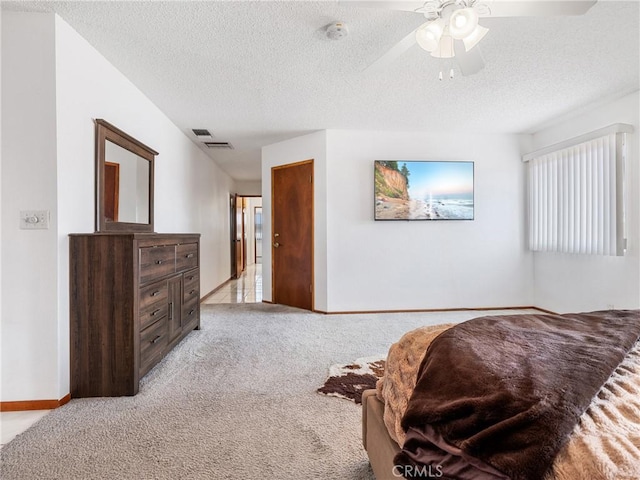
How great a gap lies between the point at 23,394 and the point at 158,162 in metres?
2.44

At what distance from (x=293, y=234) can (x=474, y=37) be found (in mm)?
3433

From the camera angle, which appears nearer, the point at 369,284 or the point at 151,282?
the point at 151,282

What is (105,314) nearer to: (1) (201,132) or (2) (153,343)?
(2) (153,343)

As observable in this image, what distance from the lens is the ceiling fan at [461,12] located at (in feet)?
4.96

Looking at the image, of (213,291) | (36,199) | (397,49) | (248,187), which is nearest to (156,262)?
(36,199)

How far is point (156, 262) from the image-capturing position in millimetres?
2512

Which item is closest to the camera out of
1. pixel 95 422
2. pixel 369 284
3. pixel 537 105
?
pixel 95 422

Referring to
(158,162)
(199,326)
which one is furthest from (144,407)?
(158,162)

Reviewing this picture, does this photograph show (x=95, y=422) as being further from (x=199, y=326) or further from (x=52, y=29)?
(x=52, y=29)

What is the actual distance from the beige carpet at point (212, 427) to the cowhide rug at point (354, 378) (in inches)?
3.2

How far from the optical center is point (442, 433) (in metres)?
0.82

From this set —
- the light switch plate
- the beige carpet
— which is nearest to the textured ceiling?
the light switch plate

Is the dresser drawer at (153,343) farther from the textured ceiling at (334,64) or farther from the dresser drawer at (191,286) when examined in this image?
the textured ceiling at (334,64)

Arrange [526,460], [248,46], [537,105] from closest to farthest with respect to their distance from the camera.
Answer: [526,460]
[248,46]
[537,105]
